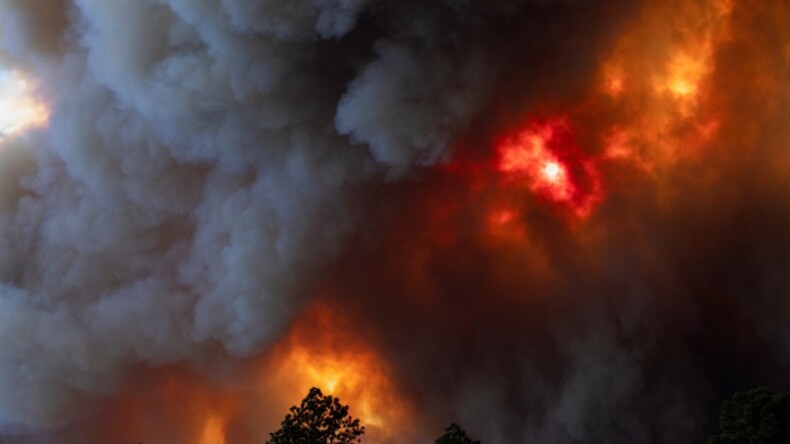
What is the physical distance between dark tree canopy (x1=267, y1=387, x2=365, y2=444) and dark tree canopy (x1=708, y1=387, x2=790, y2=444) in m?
14.6

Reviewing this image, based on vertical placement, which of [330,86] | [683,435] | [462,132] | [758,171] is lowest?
[683,435]

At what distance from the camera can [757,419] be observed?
23828mm

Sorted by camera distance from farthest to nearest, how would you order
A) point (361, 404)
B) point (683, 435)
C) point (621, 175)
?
point (361, 404) → point (621, 175) → point (683, 435)

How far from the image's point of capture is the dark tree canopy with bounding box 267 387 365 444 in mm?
27859

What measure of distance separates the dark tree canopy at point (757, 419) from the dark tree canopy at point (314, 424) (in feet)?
47.9

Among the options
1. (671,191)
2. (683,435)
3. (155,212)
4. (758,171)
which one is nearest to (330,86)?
(155,212)

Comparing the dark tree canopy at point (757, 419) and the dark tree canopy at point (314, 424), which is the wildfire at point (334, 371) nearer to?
the dark tree canopy at point (314, 424)

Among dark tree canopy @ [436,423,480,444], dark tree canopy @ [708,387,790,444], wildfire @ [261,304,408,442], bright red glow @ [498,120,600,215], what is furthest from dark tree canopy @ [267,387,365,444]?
bright red glow @ [498,120,600,215]

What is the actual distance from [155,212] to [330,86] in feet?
47.3

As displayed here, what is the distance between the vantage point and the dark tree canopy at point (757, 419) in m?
23.1

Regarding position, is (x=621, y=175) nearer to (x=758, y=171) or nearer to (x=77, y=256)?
(x=758, y=171)

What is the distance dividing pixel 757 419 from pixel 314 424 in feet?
55.3

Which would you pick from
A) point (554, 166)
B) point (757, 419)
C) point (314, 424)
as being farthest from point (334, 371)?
point (757, 419)

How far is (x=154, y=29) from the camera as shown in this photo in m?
40.4
